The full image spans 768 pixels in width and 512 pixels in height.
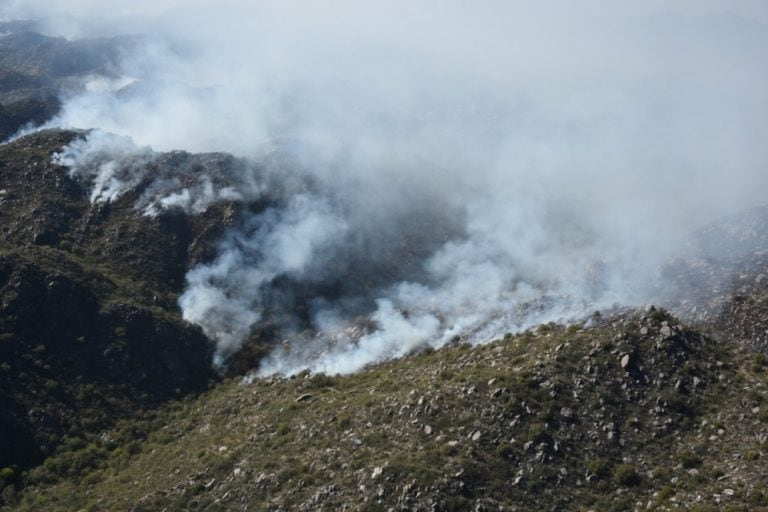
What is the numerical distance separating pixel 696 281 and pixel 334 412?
40.3m

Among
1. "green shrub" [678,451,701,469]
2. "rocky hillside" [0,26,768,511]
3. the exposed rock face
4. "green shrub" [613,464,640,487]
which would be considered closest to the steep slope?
"rocky hillside" [0,26,768,511]

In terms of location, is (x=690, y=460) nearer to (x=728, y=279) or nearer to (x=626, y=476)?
(x=626, y=476)

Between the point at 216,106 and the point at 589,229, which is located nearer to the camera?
the point at 589,229

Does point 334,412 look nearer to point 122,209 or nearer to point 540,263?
point 540,263

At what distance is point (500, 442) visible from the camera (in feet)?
142

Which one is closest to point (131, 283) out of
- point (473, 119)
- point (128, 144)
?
point (128, 144)

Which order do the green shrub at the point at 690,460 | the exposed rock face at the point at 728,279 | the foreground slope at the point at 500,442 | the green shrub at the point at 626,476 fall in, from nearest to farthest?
the foreground slope at the point at 500,442
the green shrub at the point at 626,476
the green shrub at the point at 690,460
the exposed rock face at the point at 728,279

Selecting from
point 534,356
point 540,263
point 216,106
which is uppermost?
point 534,356

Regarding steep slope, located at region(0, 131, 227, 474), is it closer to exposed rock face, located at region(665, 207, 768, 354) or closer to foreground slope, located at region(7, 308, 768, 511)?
foreground slope, located at region(7, 308, 768, 511)

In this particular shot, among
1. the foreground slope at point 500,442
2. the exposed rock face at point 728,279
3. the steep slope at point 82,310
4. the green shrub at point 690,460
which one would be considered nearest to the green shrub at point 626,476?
the foreground slope at point 500,442

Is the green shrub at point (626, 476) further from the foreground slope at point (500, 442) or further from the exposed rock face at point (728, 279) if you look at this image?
the exposed rock face at point (728, 279)

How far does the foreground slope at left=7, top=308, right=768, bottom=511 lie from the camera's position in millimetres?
39750

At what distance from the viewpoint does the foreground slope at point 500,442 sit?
1565 inches

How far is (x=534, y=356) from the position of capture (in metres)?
51.3
